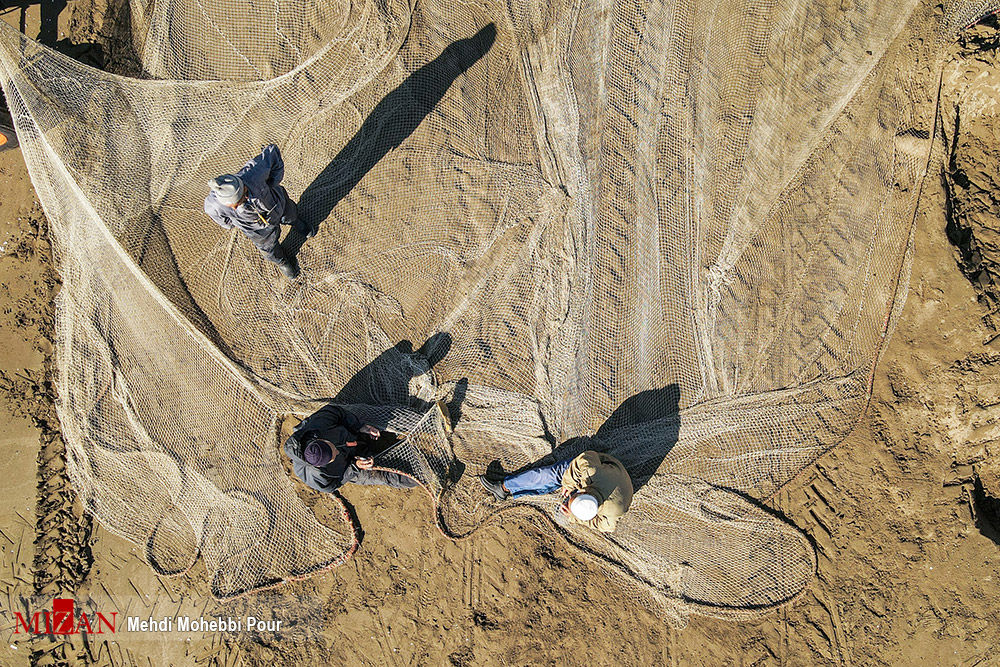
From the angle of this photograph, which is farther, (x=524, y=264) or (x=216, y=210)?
(x=524, y=264)

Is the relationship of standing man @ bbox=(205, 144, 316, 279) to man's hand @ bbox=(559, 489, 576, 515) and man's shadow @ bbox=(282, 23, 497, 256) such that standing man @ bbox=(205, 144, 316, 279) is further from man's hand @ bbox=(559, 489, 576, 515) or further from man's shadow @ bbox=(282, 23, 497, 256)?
man's hand @ bbox=(559, 489, 576, 515)

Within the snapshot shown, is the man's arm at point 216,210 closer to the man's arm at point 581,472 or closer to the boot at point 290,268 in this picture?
the boot at point 290,268

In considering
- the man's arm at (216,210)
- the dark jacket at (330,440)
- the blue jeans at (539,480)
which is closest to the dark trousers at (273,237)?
the man's arm at (216,210)

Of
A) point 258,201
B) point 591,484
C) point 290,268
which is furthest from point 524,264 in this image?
point 258,201

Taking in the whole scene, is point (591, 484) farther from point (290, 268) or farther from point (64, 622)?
point (64, 622)

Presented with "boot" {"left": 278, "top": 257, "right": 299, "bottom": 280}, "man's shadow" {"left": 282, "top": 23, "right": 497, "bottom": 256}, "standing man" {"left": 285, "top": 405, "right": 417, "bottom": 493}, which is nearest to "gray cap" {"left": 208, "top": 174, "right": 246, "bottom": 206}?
"boot" {"left": 278, "top": 257, "right": 299, "bottom": 280}

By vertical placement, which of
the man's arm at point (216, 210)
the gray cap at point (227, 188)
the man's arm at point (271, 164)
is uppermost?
the man's arm at point (271, 164)
